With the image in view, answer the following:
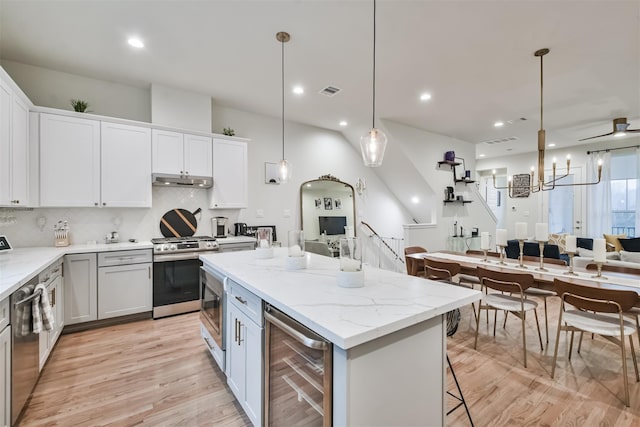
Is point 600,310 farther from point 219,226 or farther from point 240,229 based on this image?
point 219,226

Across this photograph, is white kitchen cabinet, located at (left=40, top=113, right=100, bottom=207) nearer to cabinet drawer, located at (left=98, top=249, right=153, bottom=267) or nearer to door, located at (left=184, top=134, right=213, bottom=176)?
Result: cabinet drawer, located at (left=98, top=249, right=153, bottom=267)

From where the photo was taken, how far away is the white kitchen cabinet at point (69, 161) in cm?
310

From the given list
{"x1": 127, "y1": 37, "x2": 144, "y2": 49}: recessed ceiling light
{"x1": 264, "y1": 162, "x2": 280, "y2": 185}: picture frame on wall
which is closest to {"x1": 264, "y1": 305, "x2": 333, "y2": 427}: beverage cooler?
{"x1": 127, "y1": 37, "x2": 144, "y2": 49}: recessed ceiling light

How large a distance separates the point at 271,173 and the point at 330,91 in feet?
5.74

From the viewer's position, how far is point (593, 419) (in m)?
1.85

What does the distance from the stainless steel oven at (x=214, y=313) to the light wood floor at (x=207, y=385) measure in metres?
0.25

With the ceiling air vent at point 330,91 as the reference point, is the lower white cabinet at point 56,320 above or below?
below

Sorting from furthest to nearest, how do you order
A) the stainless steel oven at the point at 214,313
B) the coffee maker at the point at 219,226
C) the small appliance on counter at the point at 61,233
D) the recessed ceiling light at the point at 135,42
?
the coffee maker at the point at 219,226
the small appliance on counter at the point at 61,233
the recessed ceiling light at the point at 135,42
the stainless steel oven at the point at 214,313

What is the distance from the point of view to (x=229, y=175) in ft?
13.9

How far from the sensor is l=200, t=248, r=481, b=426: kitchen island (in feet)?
3.41

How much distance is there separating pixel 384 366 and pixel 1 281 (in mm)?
2294

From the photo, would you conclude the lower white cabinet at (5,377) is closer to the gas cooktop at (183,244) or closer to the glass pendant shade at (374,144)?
the gas cooktop at (183,244)

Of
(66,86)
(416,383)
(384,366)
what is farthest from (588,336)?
(66,86)

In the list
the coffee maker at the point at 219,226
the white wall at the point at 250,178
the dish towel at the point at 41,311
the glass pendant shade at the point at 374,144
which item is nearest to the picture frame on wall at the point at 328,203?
the white wall at the point at 250,178
